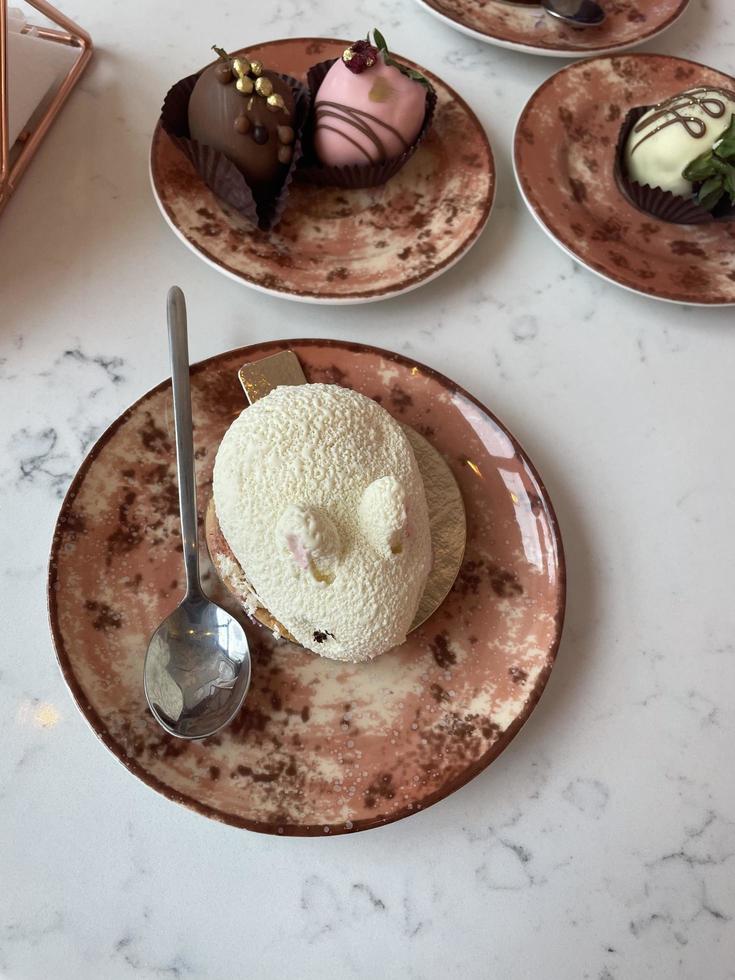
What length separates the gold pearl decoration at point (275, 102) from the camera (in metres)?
0.77

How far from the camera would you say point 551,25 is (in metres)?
1.01

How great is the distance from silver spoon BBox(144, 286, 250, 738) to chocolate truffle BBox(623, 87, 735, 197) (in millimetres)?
646

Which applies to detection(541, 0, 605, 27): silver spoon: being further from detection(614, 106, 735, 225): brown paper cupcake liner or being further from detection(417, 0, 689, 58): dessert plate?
detection(614, 106, 735, 225): brown paper cupcake liner

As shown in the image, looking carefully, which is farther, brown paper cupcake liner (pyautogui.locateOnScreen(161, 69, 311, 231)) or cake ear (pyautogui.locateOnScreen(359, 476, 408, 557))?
brown paper cupcake liner (pyautogui.locateOnScreen(161, 69, 311, 231))

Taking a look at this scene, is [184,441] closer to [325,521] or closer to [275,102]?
[325,521]

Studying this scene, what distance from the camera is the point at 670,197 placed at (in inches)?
33.6

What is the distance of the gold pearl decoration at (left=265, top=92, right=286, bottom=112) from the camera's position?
770mm

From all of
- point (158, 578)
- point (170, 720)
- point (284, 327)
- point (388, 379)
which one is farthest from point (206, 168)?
point (170, 720)

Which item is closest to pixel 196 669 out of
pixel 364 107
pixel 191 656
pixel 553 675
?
pixel 191 656

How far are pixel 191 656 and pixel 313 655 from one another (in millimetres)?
99

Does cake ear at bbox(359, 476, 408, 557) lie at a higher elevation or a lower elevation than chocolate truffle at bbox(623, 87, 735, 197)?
lower

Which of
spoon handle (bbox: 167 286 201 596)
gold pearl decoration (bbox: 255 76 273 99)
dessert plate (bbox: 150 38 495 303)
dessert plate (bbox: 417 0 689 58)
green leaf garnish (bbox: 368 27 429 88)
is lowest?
spoon handle (bbox: 167 286 201 596)

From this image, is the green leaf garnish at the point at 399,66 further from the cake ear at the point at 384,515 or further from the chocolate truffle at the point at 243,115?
the cake ear at the point at 384,515

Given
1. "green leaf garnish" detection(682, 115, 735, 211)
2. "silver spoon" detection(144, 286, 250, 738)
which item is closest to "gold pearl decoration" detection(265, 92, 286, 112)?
"silver spoon" detection(144, 286, 250, 738)
